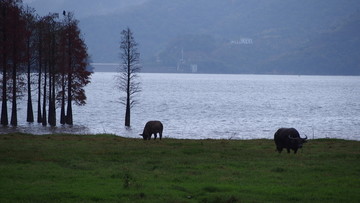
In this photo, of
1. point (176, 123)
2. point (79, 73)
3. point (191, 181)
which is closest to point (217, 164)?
point (191, 181)

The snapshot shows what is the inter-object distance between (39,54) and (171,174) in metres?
42.3

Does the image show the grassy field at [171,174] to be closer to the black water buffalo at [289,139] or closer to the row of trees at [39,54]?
the black water buffalo at [289,139]

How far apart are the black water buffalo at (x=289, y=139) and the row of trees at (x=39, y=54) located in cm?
3141

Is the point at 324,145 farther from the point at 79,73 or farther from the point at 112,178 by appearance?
the point at 79,73

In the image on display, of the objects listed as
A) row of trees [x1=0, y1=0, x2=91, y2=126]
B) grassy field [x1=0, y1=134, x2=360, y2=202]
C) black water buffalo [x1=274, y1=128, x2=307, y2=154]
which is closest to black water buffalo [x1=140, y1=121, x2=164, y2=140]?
grassy field [x1=0, y1=134, x2=360, y2=202]

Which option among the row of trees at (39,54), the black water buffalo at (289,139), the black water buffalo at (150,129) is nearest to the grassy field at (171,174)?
the black water buffalo at (289,139)

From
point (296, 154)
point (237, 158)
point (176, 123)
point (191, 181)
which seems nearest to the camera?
point (191, 181)

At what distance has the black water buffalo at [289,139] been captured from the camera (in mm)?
30641

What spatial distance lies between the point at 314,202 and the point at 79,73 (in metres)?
51.5

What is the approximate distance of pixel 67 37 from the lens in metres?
66.4

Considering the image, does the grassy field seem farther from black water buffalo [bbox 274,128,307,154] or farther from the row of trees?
the row of trees

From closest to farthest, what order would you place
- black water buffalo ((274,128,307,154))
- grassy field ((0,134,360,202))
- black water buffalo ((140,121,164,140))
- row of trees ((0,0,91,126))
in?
grassy field ((0,134,360,202)), black water buffalo ((274,128,307,154)), black water buffalo ((140,121,164,140)), row of trees ((0,0,91,126))

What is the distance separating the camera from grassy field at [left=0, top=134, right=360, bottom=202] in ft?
62.7

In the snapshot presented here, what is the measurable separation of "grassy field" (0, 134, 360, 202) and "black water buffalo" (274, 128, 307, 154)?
60 cm
